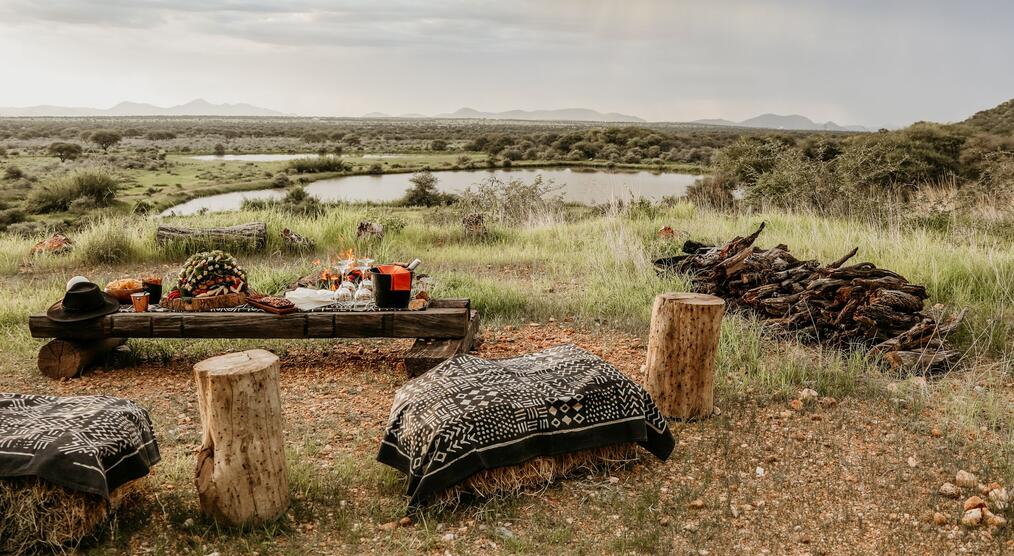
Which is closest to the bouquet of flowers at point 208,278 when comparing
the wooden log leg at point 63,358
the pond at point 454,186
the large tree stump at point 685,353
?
the wooden log leg at point 63,358

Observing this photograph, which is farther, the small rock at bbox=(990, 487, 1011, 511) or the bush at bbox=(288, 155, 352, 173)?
the bush at bbox=(288, 155, 352, 173)

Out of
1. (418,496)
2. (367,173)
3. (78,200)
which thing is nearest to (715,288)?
(418,496)

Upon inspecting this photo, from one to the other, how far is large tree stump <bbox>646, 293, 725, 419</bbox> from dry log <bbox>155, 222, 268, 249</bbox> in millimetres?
7655

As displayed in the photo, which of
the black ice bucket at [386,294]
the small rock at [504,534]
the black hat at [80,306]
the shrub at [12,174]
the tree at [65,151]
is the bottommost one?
the shrub at [12,174]

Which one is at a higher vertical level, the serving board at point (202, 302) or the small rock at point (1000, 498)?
the serving board at point (202, 302)

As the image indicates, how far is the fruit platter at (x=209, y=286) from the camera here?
220 inches

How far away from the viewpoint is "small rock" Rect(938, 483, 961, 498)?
11.5 ft

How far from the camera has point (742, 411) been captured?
180 inches

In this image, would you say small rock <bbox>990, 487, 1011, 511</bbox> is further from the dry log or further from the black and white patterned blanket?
the dry log

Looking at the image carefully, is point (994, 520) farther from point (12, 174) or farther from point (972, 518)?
point (12, 174)

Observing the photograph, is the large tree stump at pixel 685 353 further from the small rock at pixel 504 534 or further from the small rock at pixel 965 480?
the small rock at pixel 504 534

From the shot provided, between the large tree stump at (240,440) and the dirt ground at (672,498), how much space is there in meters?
0.12

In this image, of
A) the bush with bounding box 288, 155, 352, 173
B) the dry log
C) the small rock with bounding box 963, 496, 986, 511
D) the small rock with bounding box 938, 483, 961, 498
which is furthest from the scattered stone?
the bush with bounding box 288, 155, 352, 173

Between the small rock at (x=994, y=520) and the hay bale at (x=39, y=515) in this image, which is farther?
the small rock at (x=994, y=520)
